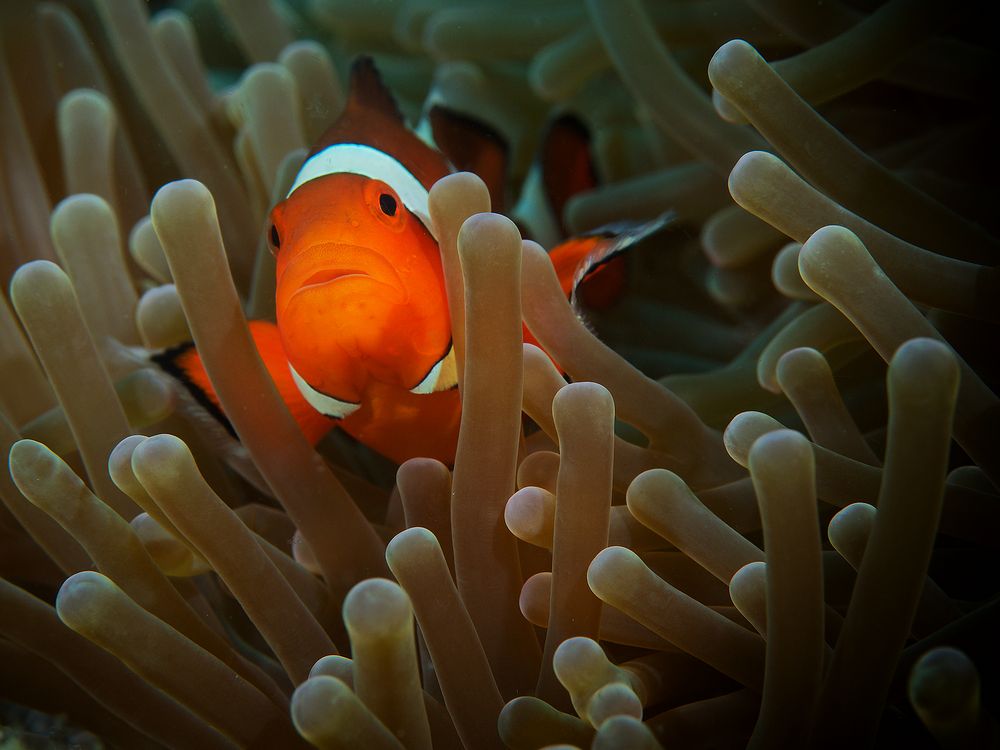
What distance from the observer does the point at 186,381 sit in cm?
94

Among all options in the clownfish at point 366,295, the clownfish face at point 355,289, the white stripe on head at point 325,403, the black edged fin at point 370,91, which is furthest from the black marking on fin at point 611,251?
the black edged fin at point 370,91

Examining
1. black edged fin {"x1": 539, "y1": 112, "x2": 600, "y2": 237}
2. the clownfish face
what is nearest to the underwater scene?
the clownfish face

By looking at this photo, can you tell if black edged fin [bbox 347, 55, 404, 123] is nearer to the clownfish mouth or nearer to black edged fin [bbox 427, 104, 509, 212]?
black edged fin [bbox 427, 104, 509, 212]

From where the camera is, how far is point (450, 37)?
152 cm

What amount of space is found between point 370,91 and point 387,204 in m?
0.37

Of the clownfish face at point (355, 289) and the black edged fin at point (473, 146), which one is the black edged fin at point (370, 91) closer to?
the black edged fin at point (473, 146)

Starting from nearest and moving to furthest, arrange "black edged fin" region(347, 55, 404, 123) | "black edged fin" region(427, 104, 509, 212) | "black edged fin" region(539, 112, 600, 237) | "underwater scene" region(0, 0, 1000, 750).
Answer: "underwater scene" region(0, 0, 1000, 750), "black edged fin" region(347, 55, 404, 123), "black edged fin" region(427, 104, 509, 212), "black edged fin" region(539, 112, 600, 237)

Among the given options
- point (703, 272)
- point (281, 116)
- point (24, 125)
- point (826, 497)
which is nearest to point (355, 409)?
point (826, 497)

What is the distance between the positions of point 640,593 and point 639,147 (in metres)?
1.04

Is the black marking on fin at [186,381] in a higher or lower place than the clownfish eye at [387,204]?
lower

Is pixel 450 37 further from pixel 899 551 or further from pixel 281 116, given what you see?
pixel 899 551

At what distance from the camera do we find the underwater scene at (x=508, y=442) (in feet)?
1.99

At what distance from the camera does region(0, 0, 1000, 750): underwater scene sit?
23.8 inches

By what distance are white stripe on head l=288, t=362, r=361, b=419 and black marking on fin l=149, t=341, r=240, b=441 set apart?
0.10 meters
